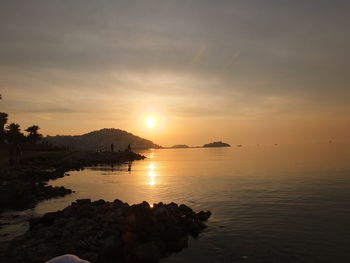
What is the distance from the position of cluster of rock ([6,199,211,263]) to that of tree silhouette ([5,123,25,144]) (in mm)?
90942

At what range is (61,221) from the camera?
2422 cm

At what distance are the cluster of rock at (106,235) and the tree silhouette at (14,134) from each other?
298 ft

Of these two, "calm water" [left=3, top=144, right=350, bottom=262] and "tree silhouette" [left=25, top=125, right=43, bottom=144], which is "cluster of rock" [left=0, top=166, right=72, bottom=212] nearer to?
"calm water" [left=3, top=144, right=350, bottom=262]

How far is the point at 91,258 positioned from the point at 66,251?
1.96m

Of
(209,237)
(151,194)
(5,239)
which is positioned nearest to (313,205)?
(209,237)

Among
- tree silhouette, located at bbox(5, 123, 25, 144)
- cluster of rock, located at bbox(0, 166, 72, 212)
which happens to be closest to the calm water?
cluster of rock, located at bbox(0, 166, 72, 212)

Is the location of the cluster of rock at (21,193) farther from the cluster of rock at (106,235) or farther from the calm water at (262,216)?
the cluster of rock at (106,235)

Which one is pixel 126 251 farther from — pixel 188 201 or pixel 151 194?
pixel 151 194

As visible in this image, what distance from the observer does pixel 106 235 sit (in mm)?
21812

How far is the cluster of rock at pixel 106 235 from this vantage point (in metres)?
19.3

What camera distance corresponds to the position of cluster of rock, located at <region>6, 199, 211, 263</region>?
19.3 meters

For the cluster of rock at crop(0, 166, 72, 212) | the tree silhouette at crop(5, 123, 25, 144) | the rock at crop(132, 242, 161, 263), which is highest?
the tree silhouette at crop(5, 123, 25, 144)

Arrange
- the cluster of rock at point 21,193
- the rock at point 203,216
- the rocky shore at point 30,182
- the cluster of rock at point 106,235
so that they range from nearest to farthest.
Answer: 1. the cluster of rock at point 106,235
2. the rock at point 203,216
3. the cluster of rock at point 21,193
4. the rocky shore at point 30,182

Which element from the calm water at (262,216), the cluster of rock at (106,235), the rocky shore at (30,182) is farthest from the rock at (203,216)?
the rocky shore at (30,182)
